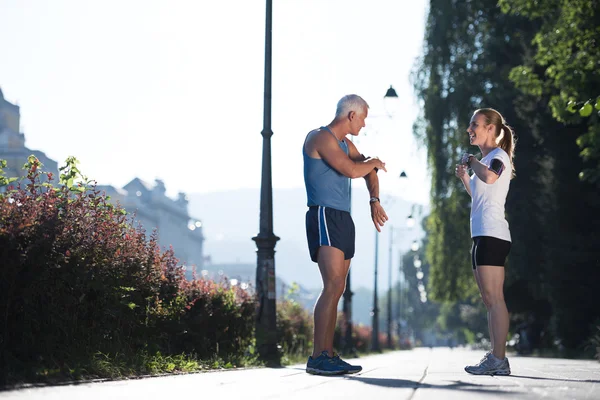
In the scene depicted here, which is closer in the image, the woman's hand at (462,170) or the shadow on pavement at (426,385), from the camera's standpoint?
the shadow on pavement at (426,385)

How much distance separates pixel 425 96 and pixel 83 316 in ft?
84.6

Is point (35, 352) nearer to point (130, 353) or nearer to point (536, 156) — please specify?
point (130, 353)

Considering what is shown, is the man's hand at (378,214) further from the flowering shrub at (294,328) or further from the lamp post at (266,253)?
the flowering shrub at (294,328)

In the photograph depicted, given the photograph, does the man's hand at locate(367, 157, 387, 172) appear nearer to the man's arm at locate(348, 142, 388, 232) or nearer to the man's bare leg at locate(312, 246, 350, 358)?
the man's arm at locate(348, 142, 388, 232)

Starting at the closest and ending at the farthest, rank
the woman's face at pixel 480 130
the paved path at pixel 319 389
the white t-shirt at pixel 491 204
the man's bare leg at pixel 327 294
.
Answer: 1. the paved path at pixel 319 389
2. the man's bare leg at pixel 327 294
3. the white t-shirt at pixel 491 204
4. the woman's face at pixel 480 130

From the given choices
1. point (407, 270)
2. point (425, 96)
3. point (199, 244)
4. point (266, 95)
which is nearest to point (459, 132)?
point (425, 96)

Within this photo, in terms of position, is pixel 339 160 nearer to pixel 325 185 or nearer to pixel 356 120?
pixel 325 185

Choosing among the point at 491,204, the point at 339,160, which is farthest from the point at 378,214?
the point at 491,204

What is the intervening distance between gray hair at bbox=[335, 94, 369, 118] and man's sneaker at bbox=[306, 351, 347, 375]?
200 centimetres

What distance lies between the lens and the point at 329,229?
Result: 7.33 m

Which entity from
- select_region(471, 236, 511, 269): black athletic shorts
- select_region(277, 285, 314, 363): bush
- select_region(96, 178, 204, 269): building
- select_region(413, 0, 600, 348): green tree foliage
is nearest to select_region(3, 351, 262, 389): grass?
select_region(471, 236, 511, 269): black athletic shorts

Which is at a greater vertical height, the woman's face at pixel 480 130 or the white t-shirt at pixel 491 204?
the woman's face at pixel 480 130

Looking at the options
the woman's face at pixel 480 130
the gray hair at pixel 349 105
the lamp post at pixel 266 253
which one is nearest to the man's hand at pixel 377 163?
the gray hair at pixel 349 105

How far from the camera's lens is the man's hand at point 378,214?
7543 mm
